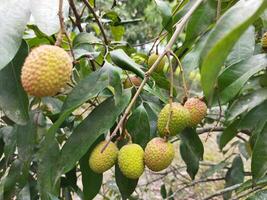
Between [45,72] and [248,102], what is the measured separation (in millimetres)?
501

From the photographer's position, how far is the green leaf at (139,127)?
31.2 inches

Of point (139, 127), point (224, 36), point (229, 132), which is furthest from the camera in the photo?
point (229, 132)

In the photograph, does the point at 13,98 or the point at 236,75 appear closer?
the point at 13,98

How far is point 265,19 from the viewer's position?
0.81 meters

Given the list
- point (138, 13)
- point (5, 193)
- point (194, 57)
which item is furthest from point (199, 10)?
point (138, 13)

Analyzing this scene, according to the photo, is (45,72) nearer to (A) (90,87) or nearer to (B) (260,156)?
(A) (90,87)

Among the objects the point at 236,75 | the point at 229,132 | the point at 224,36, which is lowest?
the point at 229,132

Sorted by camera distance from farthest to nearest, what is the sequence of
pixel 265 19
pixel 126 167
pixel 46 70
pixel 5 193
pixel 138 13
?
pixel 138 13 < pixel 5 193 < pixel 265 19 < pixel 126 167 < pixel 46 70

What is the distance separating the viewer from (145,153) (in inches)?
28.3

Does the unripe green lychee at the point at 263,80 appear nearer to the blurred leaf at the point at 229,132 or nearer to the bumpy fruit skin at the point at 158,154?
the blurred leaf at the point at 229,132

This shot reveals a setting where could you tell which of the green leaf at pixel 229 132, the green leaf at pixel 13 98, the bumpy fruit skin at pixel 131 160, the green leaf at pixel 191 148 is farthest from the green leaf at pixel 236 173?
Answer: the green leaf at pixel 13 98

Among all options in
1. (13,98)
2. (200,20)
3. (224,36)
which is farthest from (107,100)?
(224,36)

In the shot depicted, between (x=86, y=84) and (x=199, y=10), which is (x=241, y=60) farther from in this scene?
(x=86, y=84)

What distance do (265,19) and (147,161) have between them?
0.36 meters
